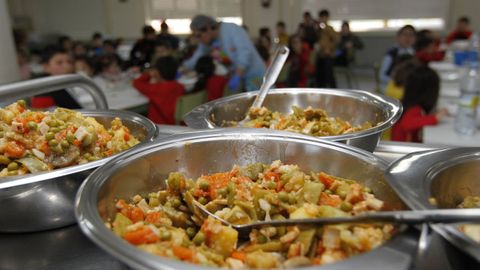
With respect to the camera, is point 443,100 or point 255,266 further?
point 443,100

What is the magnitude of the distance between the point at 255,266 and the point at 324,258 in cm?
10

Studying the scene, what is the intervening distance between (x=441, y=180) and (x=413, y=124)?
66.7 inches

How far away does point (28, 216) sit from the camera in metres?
0.78

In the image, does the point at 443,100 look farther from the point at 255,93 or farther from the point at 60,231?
the point at 60,231

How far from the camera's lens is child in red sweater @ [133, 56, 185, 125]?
322cm

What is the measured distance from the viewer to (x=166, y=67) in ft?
11.1

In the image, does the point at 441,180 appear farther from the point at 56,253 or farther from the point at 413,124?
the point at 413,124

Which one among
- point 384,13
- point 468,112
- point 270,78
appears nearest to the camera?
point 270,78

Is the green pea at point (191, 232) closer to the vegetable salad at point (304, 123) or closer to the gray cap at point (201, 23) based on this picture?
the vegetable salad at point (304, 123)

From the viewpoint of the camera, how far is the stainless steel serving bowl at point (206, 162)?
25.0 inches

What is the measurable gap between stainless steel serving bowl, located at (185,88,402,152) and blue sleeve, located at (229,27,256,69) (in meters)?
2.41

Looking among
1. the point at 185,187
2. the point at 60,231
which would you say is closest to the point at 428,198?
the point at 185,187

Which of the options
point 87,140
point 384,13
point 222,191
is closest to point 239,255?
point 222,191

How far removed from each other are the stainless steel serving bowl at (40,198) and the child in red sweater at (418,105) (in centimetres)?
196
